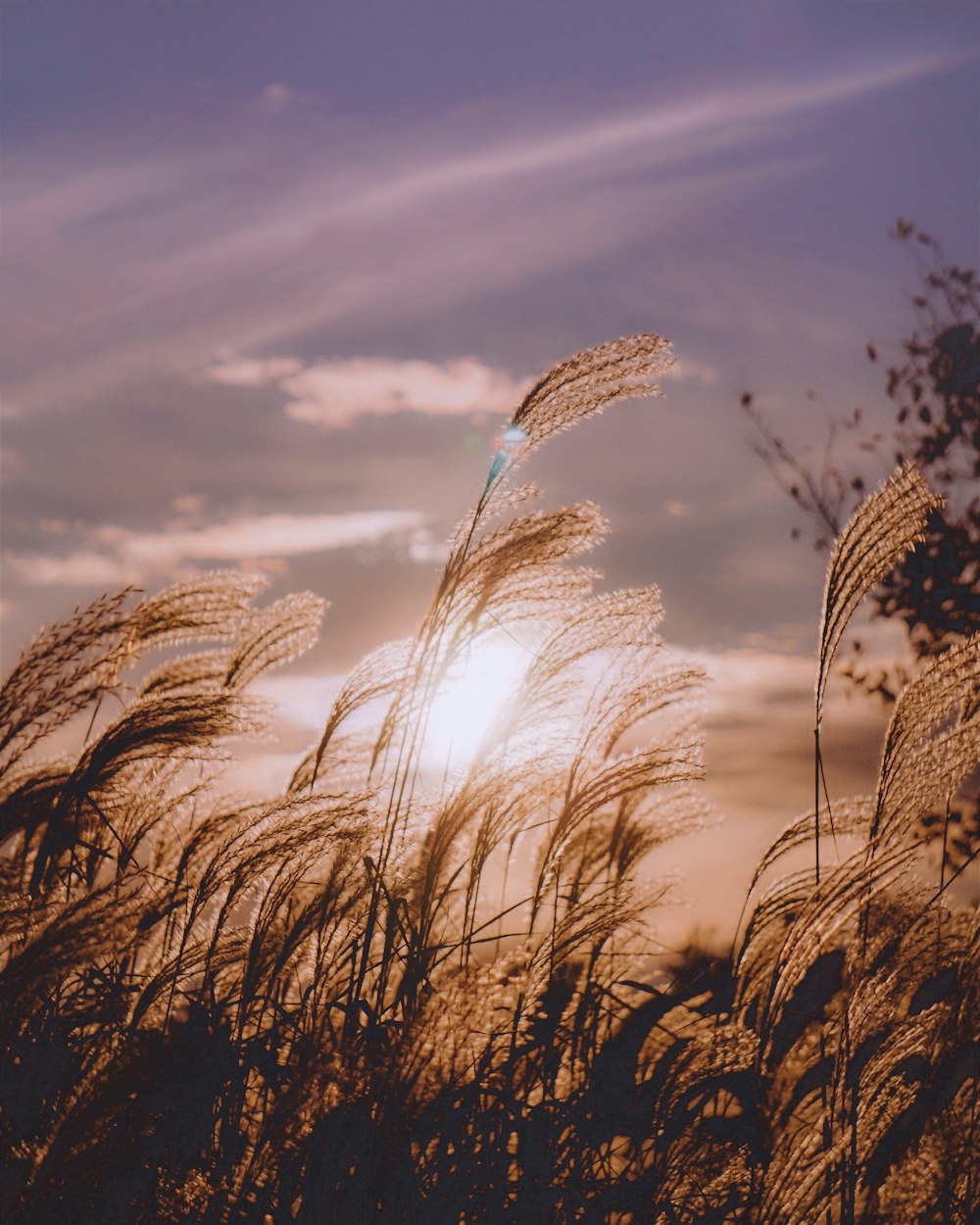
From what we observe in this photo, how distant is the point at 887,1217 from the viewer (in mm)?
2676

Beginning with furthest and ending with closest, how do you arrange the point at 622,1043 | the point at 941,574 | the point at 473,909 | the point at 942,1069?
the point at 941,574
the point at 622,1043
the point at 473,909
the point at 942,1069

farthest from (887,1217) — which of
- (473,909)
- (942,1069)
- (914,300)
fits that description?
(914,300)

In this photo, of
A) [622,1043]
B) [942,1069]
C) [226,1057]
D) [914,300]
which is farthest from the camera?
[914,300]

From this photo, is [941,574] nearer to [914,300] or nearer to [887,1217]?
[914,300]

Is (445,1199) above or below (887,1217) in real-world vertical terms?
above

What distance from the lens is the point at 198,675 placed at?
3.51 metres

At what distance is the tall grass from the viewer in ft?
7.74

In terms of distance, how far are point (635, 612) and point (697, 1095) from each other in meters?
1.44

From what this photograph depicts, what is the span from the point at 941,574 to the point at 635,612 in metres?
7.96

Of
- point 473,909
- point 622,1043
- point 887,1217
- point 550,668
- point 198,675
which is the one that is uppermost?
point 198,675

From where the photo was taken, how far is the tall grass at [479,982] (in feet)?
7.74

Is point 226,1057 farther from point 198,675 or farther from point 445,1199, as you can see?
point 198,675

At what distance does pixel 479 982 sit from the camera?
2.19 metres

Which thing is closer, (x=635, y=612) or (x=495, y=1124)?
(x=495, y=1124)
